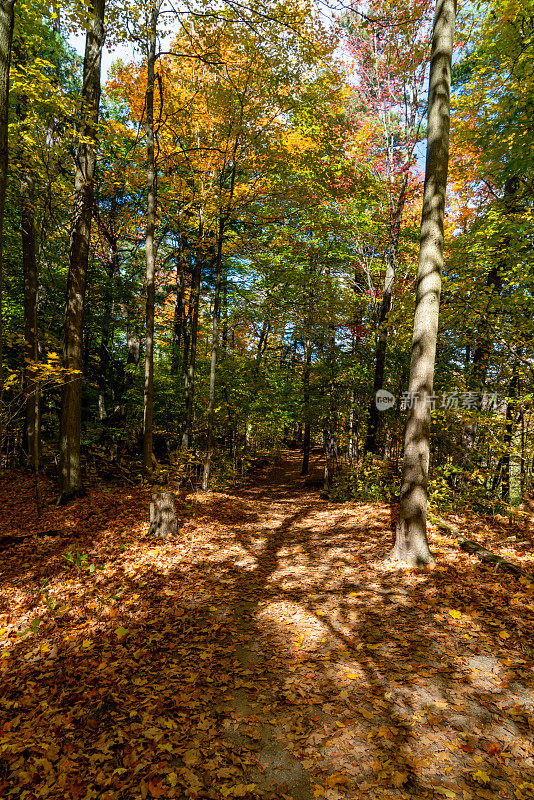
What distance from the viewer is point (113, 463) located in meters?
11.8

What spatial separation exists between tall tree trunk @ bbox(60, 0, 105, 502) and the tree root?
7.50 m

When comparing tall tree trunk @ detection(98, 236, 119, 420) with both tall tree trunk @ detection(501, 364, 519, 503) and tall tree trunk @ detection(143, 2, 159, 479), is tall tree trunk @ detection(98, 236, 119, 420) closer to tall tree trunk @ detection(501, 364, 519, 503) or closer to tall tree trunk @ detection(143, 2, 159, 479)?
tall tree trunk @ detection(143, 2, 159, 479)

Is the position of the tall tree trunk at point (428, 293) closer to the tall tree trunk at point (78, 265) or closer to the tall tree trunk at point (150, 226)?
the tall tree trunk at point (150, 226)

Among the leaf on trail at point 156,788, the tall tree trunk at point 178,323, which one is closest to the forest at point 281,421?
the leaf on trail at point 156,788

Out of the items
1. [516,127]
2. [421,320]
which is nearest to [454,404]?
[421,320]

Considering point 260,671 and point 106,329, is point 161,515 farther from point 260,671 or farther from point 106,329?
point 106,329

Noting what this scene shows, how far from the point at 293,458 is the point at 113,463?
661 inches

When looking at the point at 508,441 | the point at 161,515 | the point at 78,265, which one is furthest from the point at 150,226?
the point at 508,441

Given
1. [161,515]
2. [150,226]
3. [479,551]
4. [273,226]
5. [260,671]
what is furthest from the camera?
[273,226]

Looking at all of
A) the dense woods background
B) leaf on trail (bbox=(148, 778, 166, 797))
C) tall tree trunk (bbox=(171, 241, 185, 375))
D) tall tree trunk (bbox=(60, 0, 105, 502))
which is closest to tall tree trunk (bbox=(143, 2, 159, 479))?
the dense woods background

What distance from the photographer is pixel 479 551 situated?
17.9 feet

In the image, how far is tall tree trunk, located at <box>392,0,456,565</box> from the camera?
5180 mm

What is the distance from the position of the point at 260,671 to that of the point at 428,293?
16.8ft

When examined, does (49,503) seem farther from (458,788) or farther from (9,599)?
(458,788)
